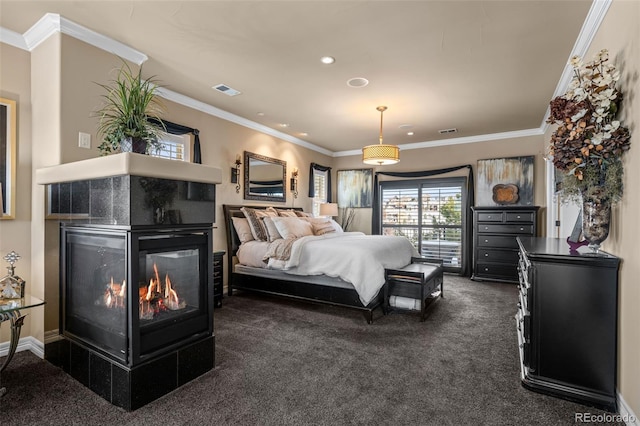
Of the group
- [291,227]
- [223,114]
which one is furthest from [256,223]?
[223,114]

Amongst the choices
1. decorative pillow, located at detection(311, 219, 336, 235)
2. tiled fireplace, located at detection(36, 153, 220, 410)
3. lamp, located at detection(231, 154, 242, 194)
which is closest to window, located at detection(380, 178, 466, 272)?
decorative pillow, located at detection(311, 219, 336, 235)

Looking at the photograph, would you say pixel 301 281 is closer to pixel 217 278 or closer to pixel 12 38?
pixel 217 278

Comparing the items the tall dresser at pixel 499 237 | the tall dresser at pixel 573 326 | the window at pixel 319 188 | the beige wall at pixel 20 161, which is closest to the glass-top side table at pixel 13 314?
the beige wall at pixel 20 161

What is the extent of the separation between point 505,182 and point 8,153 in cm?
684

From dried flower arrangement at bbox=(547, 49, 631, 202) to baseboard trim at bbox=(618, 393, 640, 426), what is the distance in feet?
3.82

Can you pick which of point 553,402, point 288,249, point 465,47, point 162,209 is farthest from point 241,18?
point 553,402

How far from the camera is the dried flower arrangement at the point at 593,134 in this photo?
6.29 ft

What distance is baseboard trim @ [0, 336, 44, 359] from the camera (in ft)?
8.67

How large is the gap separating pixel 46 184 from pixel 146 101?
3.87 ft

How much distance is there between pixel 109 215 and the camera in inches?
80.4

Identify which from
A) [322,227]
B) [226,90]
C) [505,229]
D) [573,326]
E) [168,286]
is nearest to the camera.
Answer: [573,326]

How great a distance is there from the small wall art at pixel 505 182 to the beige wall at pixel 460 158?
0.11 m

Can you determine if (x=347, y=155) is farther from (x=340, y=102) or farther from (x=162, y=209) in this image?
(x=162, y=209)

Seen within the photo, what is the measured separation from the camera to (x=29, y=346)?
108 inches
